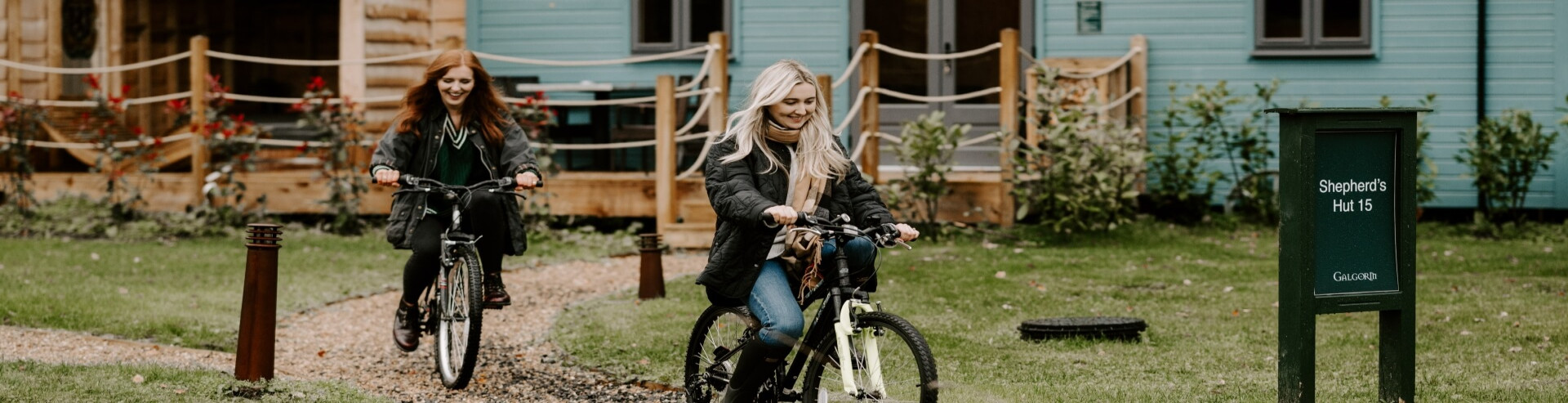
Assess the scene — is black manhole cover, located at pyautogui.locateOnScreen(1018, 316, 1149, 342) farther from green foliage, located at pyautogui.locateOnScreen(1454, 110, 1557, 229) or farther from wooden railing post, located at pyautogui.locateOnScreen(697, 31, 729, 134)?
green foliage, located at pyautogui.locateOnScreen(1454, 110, 1557, 229)

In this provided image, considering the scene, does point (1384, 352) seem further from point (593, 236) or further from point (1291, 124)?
point (593, 236)

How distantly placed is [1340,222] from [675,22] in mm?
10497

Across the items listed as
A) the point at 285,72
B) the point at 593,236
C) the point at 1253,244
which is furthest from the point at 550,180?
the point at 285,72

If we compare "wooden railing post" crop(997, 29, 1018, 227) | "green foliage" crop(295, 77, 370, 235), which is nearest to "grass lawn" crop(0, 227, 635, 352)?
"green foliage" crop(295, 77, 370, 235)

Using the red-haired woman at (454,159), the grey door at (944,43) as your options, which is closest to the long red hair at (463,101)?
the red-haired woman at (454,159)

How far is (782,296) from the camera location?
17.0ft

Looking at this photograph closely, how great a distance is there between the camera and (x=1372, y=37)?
14.0 meters

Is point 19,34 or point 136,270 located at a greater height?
point 19,34

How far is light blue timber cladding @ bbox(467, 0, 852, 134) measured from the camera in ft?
49.2

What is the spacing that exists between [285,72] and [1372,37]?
13625mm

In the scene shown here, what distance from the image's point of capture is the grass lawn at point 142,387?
601 centimetres

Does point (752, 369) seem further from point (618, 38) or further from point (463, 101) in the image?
point (618, 38)

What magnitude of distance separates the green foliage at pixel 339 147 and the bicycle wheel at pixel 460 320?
20.9ft

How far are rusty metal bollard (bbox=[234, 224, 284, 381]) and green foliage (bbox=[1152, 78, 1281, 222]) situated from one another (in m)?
8.41
